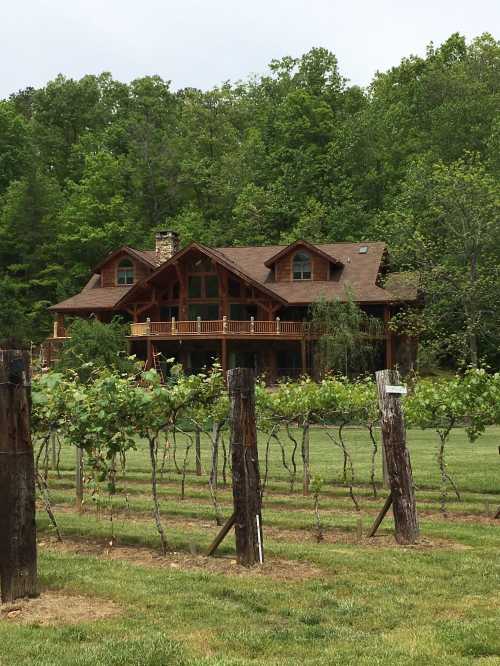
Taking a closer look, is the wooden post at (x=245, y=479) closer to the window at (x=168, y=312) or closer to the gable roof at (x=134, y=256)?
the window at (x=168, y=312)

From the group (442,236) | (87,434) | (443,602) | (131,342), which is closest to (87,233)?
(131,342)

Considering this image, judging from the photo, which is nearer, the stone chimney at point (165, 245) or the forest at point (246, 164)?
the stone chimney at point (165, 245)

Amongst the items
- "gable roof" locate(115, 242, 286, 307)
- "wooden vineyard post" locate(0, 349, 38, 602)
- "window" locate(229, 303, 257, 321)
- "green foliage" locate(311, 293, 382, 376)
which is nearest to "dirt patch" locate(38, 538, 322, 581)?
"wooden vineyard post" locate(0, 349, 38, 602)

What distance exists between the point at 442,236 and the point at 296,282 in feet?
32.3

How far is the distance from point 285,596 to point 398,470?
2881mm

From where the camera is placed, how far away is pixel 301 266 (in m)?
42.5

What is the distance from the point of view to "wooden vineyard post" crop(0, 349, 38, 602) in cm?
724

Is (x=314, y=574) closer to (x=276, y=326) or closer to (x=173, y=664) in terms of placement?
(x=173, y=664)

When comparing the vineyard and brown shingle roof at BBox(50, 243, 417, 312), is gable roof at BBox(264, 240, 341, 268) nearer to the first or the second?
brown shingle roof at BBox(50, 243, 417, 312)

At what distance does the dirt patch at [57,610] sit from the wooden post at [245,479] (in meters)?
1.83

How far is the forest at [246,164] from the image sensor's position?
51094 mm

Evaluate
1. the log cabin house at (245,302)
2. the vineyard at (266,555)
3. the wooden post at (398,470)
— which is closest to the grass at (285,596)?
the vineyard at (266,555)

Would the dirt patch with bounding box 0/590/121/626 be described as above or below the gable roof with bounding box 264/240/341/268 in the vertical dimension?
below

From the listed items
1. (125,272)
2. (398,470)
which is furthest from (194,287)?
(398,470)
